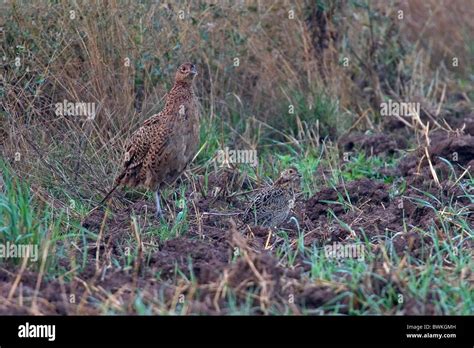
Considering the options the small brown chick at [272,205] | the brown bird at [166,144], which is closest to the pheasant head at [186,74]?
the brown bird at [166,144]

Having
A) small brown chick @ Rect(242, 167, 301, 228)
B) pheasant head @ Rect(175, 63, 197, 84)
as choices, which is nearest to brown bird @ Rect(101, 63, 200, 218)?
pheasant head @ Rect(175, 63, 197, 84)

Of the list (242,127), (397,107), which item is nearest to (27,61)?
(242,127)

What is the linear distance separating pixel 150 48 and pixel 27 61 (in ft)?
3.94

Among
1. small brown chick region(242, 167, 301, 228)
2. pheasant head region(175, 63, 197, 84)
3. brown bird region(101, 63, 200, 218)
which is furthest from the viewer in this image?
pheasant head region(175, 63, 197, 84)

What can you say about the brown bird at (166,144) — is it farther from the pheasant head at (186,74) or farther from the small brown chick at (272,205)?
the small brown chick at (272,205)

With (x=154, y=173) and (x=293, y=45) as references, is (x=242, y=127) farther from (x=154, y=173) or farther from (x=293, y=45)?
(x=154, y=173)

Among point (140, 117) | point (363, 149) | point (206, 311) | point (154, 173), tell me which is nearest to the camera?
point (206, 311)

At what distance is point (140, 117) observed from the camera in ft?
27.1

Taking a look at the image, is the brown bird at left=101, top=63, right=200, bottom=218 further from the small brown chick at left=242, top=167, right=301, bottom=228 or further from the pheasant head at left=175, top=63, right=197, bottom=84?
the small brown chick at left=242, top=167, right=301, bottom=228

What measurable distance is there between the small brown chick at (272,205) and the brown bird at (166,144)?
716mm

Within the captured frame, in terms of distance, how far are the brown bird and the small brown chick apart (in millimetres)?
716

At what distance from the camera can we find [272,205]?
270 inches

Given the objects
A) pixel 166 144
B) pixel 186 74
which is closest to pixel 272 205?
pixel 166 144

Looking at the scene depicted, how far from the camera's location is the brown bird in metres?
7.27
